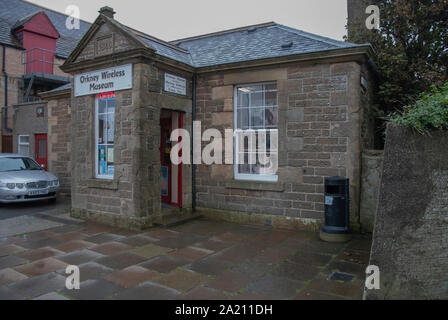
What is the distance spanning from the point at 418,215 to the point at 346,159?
10.7 ft

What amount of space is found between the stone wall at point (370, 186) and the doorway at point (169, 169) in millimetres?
4398

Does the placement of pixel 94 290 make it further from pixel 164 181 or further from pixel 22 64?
pixel 22 64

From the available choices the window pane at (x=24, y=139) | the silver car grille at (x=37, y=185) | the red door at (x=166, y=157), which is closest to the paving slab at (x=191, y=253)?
the red door at (x=166, y=157)

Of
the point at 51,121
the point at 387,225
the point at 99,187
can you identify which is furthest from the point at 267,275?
the point at 51,121

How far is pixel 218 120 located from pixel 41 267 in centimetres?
488

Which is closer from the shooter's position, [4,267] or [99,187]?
[4,267]

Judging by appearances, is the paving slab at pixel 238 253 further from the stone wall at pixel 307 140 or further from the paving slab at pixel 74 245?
the paving slab at pixel 74 245

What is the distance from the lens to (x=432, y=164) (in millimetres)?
3682

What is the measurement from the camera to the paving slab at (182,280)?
14.3 ft

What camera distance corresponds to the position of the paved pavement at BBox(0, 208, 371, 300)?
419 centimetres

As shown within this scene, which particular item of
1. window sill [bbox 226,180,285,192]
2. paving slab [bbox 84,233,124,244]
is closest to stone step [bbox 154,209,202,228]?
paving slab [bbox 84,233,124,244]

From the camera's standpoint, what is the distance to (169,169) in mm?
9070

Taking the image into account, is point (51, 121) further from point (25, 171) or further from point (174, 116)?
point (174, 116)

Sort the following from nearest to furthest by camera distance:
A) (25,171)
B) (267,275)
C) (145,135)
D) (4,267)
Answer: (267,275)
(4,267)
(145,135)
(25,171)
